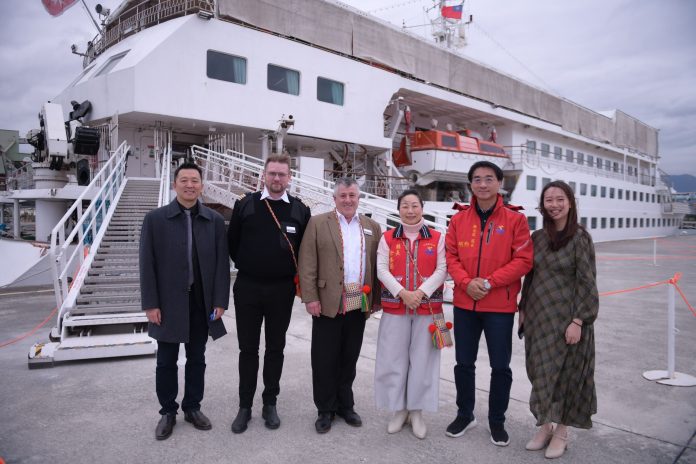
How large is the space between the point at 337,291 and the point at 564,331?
1544 mm

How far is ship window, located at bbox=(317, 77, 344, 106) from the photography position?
13.7 m

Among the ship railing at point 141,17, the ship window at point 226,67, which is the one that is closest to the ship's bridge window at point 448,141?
the ship window at point 226,67

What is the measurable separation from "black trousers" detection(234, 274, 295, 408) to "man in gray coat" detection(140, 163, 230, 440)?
0.19 meters

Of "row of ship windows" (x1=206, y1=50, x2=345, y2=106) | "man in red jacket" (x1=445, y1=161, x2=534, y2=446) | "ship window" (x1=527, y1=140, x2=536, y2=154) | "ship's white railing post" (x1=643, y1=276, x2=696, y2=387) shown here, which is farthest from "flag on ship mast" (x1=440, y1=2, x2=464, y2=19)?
"man in red jacket" (x1=445, y1=161, x2=534, y2=446)

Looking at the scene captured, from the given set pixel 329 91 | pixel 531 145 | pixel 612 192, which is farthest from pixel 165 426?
pixel 612 192

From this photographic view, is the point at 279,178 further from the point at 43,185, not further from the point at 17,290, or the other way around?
the point at 43,185

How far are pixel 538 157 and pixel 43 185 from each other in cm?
2108

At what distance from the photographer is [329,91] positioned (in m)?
13.9

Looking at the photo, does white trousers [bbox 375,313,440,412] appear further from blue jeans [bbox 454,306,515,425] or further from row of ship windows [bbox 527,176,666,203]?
row of ship windows [bbox 527,176,666,203]

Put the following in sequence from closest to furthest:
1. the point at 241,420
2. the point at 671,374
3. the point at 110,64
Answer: the point at 241,420 → the point at 671,374 → the point at 110,64

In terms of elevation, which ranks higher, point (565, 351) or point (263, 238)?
point (263, 238)

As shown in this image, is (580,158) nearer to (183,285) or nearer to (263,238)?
(263,238)

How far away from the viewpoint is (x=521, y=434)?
3.18 meters

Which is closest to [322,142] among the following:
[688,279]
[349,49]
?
[349,49]
